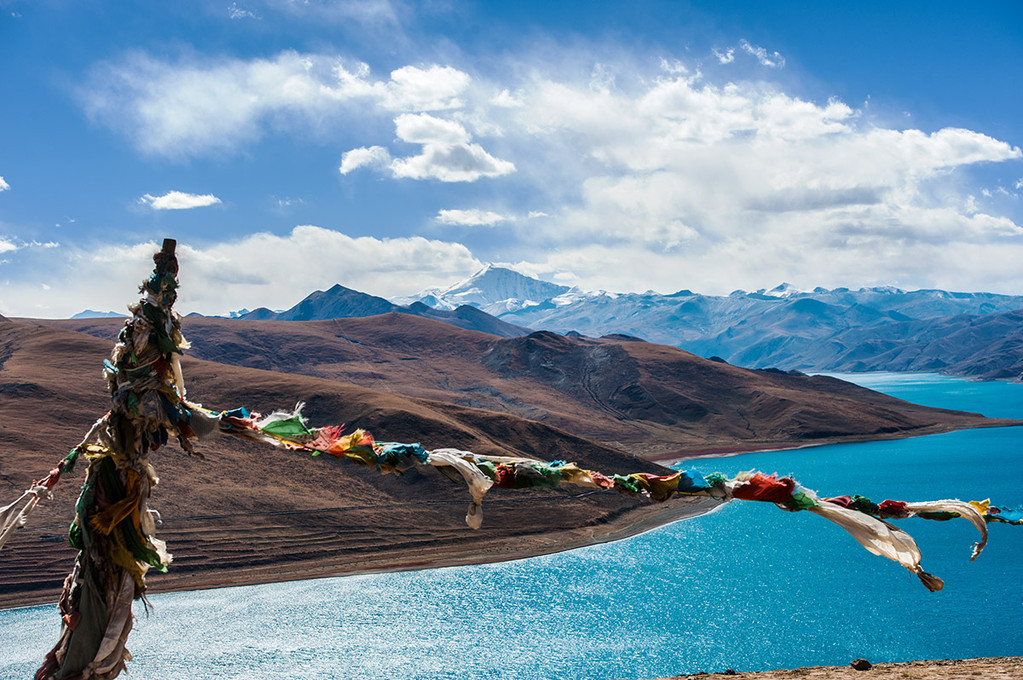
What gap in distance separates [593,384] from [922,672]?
82649 millimetres

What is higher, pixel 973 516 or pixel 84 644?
pixel 973 516

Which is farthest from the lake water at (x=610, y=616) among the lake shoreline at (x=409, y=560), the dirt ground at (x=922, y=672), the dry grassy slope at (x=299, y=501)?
the dirt ground at (x=922, y=672)

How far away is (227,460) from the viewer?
40.8 metres

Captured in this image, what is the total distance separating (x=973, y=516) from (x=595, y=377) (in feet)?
295

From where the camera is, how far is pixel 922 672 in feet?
29.7

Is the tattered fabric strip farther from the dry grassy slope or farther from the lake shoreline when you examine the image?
the dry grassy slope

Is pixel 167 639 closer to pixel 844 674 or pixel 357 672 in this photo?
pixel 357 672

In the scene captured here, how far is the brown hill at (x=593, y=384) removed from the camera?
7694cm

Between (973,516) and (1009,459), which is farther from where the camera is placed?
(1009,459)

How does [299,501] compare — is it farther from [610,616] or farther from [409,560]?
[610,616]

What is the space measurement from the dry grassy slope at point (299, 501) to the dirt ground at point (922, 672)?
78.0 ft

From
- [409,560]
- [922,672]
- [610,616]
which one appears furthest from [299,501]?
[922,672]

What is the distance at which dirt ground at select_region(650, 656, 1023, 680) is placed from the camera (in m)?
8.20

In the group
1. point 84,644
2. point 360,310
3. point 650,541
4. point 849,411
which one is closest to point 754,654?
point 650,541
